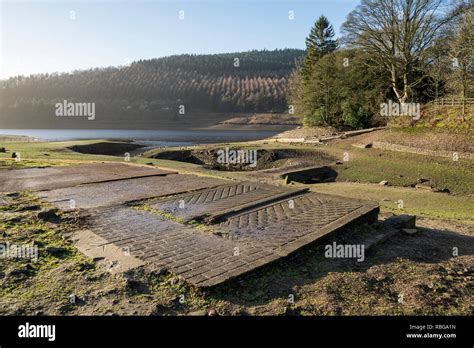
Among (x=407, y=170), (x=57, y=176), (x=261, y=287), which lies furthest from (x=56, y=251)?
(x=407, y=170)

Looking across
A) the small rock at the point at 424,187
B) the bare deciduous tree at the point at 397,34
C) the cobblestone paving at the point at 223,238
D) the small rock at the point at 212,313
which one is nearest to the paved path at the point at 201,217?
the cobblestone paving at the point at 223,238

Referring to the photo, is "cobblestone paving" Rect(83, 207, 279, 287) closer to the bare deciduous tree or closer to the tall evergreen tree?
the bare deciduous tree

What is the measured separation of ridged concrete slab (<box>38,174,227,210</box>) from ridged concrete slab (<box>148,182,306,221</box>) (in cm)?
70

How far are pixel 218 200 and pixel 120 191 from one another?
3.04 metres

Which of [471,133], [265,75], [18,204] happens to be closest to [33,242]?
[18,204]

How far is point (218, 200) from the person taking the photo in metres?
8.86

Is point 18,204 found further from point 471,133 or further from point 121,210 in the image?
point 471,133

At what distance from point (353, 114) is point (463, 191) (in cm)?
2139

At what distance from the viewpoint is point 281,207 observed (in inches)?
324

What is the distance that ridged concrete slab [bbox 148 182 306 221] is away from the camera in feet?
24.9

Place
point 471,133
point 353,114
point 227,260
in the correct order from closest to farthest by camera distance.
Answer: point 227,260
point 471,133
point 353,114

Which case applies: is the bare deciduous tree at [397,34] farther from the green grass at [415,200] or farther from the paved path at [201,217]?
the paved path at [201,217]

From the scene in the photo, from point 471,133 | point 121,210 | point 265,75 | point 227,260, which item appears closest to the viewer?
point 227,260

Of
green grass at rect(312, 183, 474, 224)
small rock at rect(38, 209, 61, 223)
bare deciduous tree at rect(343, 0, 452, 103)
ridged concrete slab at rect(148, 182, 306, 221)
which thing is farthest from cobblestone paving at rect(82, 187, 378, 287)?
bare deciduous tree at rect(343, 0, 452, 103)
